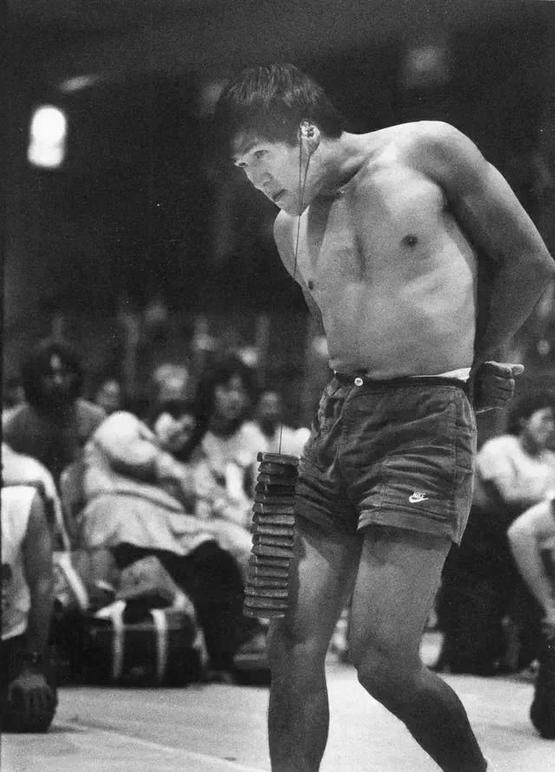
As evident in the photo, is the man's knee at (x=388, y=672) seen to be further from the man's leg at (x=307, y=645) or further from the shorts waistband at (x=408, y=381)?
the shorts waistband at (x=408, y=381)

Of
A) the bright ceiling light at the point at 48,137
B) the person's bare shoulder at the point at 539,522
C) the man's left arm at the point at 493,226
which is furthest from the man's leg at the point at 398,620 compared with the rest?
the bright ceiling light at the point at 48,137

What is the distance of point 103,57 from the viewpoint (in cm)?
272

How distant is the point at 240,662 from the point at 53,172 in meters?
1.25

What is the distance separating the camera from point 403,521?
215cm

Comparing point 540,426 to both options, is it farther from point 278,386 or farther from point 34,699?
point 34,699

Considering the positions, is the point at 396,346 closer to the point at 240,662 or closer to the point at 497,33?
the point at 497,33

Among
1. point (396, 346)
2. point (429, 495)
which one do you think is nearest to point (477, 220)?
point (396, 346)

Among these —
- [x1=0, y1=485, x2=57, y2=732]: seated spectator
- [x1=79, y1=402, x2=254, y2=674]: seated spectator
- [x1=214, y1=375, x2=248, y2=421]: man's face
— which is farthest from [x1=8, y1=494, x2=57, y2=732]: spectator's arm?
[x1=214, y1=375, x2=248, y2=421]: man's face

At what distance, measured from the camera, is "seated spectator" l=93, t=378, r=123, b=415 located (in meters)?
2.86

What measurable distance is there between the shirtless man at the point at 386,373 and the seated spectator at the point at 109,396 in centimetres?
73

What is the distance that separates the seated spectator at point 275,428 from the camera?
8.52 feet

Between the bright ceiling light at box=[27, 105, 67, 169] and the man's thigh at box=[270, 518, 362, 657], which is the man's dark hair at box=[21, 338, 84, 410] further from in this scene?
the man's thigh at box=[270, 518, 362, 657]

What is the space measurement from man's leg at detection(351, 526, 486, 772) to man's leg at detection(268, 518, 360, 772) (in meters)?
0.07

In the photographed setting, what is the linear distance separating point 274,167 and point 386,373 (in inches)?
18.0
